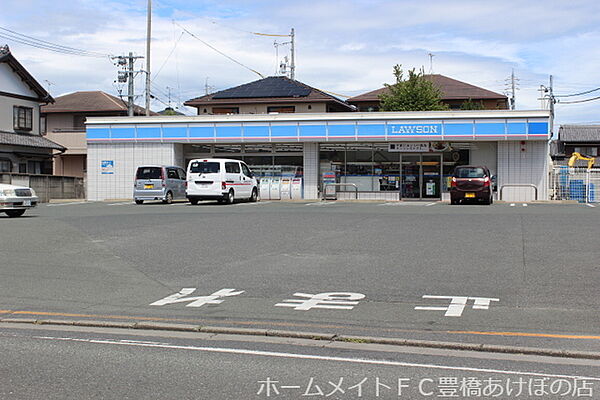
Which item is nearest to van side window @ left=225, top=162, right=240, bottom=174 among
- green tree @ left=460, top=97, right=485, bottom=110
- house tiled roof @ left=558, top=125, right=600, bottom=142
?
green tree @ left=460, top=97, right=485, bottom=110

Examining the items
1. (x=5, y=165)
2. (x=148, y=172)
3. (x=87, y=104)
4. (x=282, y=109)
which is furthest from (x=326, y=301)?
(x=87, y=104)

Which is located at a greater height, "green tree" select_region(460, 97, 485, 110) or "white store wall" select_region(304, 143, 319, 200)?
"green tree" select_region(460, 97, 485, 110)

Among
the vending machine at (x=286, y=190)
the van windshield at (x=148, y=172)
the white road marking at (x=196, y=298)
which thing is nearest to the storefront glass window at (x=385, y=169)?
the vending machine at (x=286, y=190)

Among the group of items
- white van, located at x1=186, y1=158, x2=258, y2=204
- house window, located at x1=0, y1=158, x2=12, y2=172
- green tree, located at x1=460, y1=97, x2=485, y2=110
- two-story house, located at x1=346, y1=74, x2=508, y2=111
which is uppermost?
two-story house, located at x1=346, y1=74, x2=508, y2=111

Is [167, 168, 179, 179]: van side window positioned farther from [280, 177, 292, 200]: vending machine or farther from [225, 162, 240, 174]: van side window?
[280, 177, 292, 200]: vending machine

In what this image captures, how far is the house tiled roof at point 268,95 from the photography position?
48.6m

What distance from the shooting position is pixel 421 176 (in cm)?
3406

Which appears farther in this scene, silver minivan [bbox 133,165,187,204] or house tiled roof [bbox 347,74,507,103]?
house tiled roof [bbox 347,74,507,103]

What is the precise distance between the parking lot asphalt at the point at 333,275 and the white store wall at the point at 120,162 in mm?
18038

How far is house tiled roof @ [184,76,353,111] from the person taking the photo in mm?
48594

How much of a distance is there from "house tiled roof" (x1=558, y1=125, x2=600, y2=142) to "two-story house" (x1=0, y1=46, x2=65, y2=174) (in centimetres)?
5136

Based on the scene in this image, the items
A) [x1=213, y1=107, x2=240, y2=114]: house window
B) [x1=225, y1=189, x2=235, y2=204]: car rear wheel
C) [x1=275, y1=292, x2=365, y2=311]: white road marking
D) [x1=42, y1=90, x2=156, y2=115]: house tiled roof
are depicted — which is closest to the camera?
[x1=275, y1=292, x2=365, y2=311]: white road marking

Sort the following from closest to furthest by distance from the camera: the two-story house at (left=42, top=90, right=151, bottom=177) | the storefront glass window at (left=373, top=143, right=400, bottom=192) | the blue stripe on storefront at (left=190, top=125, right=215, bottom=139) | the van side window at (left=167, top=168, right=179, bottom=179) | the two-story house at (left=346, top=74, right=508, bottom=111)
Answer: the van side window at (left=167, top=168, right=179, bottom=179)
the storefront glass window at (left=373, top=143, right=400, bottom=192)
the blue stripe on storefront at (left=190, top=125, right=215, bottom=139)
the two-story house at (left=42, top=90, right=151, bottom=177)
the two-story house at (left=346, top=74, right=508, bottom=111)

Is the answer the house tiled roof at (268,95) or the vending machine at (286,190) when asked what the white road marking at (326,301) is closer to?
the vending machine at (286,190)
